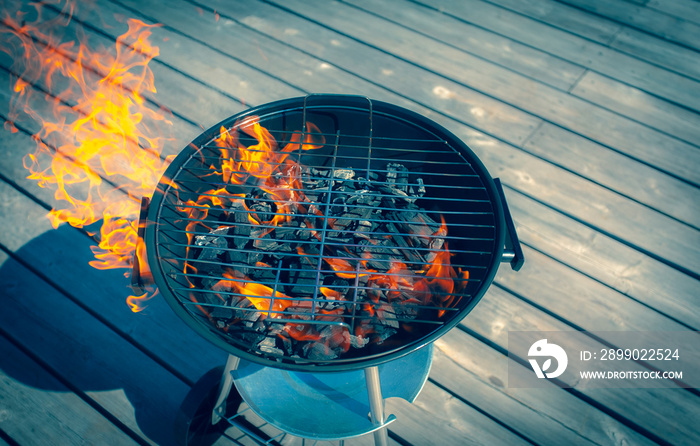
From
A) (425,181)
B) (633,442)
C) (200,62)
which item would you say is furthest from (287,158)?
(633,442)

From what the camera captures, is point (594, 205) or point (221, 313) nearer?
point (221, 313)

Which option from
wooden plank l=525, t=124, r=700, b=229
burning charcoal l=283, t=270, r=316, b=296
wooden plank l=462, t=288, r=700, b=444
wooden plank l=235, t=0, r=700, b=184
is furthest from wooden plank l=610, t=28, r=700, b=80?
burning charcoal l=283, t=270, r=316, b=296

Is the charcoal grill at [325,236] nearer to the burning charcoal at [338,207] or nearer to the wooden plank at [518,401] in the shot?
the burning charcoal at [338,207]

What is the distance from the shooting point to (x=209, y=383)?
1.04 metres

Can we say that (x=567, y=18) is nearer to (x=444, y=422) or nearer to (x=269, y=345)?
(x=444, y=422)

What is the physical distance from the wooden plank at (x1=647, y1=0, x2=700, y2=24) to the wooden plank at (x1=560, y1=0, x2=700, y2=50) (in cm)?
3

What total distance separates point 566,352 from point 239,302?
3.53 feet

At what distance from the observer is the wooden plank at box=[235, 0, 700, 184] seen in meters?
1.61

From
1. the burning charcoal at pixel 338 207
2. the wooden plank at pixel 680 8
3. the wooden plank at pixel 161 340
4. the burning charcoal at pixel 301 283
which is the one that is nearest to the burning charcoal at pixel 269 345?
the burning charcoal at pixel 301 283

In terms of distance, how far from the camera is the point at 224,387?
1010mm

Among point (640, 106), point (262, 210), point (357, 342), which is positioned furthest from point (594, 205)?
point (262, 210)

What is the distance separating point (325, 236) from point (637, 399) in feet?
3.69

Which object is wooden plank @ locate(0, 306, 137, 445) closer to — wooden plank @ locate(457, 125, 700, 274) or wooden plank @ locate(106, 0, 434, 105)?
wooden plank @ locate(106, 0, 434, 105)

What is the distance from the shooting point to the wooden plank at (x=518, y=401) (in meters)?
1.13
